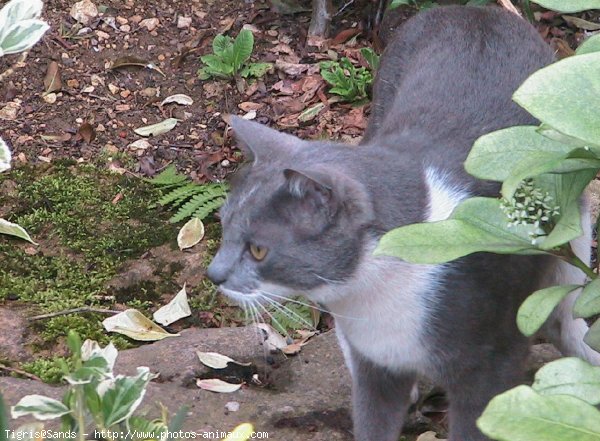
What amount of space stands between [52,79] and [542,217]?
3.58 m

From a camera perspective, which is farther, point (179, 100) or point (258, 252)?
point (179, 100)

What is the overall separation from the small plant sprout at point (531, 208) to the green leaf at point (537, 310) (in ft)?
0.39

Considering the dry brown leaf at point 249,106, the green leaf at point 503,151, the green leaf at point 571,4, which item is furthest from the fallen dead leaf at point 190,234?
the green leaf at point 571,4

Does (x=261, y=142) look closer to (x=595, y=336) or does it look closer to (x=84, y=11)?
(x=595, y=336)

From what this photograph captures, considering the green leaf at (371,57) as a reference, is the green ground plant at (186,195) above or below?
below

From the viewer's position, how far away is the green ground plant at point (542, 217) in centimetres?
132

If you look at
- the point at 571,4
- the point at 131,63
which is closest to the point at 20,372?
the point at 571,4

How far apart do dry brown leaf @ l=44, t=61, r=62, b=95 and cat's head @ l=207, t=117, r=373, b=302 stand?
2.59 m

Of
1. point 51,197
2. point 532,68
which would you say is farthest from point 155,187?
point 532,68

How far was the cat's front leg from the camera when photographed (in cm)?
293

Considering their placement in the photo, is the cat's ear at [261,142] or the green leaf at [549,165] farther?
the cat's ear at [261,142]

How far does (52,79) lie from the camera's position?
4973mm

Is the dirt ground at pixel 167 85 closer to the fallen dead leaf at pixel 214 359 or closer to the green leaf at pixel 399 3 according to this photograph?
the green leaf at pixel 399 3

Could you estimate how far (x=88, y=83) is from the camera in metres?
5.02
